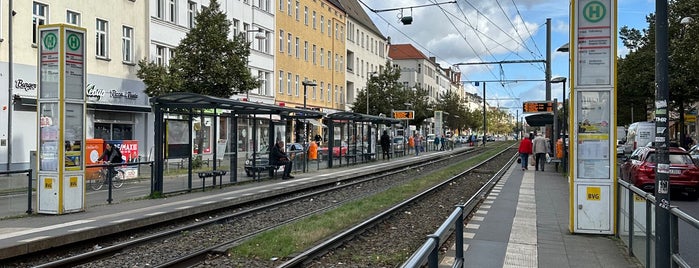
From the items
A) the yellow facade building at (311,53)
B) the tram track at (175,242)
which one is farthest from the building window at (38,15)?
the yellow facade building at (311,53)

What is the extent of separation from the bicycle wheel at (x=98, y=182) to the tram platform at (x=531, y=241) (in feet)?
29.1

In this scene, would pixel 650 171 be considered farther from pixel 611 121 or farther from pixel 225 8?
pixel 225 8

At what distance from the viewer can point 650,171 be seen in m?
16.8

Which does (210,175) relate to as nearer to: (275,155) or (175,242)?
(275,155)

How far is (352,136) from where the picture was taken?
112 feet

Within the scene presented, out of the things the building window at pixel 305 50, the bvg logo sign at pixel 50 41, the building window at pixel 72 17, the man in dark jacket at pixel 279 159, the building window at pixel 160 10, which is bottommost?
the man in dark jacket at pixel 279 159

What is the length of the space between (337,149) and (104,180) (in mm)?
19436

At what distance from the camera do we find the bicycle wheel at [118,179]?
14609 millimetres

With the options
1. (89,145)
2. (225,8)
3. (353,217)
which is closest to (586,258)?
(353,217)

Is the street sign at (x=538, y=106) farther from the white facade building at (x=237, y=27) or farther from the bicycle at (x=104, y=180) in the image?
the bicycle at (x=104, y=180)

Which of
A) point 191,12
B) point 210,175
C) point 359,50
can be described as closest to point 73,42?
point 210,175

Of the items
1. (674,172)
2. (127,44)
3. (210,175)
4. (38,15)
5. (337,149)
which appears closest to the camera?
(674,172)

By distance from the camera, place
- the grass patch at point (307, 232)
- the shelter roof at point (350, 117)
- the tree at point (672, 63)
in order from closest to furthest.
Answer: the grass patch at point (307, 232) < the shelter roof at point (350, 117) < the tree at point (672, 63)

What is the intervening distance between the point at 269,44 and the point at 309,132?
7911 mm
